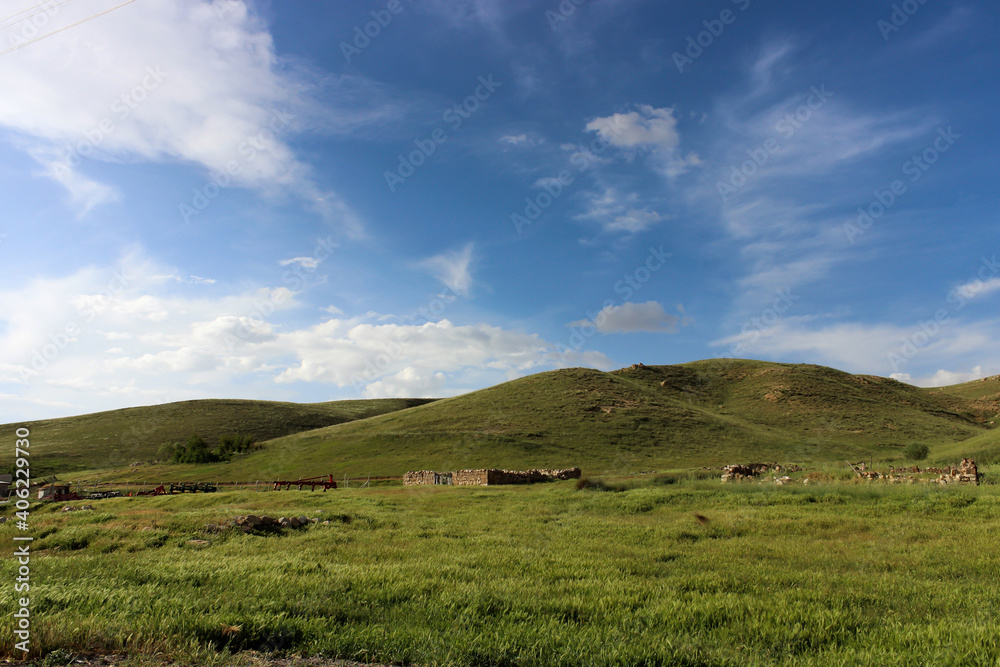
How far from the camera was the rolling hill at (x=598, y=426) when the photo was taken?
179ft

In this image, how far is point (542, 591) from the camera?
7.43 m

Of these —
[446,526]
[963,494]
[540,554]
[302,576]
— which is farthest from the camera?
[963,494]

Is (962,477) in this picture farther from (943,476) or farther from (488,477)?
(488,477)

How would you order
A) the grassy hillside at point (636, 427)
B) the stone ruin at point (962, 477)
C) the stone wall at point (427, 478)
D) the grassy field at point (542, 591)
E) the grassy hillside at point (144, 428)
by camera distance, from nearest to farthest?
the grassy field at point (542, 591)
the stone ruin at point (962, 477)
the stone wall at point (427, 478)
the grassy hillside at point (636, 427)
the grassy hillside at point (144, 428)

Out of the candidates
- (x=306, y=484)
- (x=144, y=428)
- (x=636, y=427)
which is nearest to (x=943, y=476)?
(x=306, y=484)

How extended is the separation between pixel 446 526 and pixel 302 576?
8175 millimetres

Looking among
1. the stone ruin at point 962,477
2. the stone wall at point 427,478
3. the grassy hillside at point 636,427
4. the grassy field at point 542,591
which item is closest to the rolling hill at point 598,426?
the grassy hillside at point 636,427

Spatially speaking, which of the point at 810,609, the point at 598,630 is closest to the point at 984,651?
the point at 810,609

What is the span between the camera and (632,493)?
72.1ft

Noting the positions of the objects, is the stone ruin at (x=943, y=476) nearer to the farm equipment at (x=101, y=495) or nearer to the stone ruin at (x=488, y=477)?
the stone ruin at (x=488, y=477)

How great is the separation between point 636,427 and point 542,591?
6436cm

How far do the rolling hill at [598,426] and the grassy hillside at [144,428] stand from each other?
48 centimetres

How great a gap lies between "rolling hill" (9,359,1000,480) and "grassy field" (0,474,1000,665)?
34.0 m

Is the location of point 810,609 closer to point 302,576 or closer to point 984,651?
point 984,651
